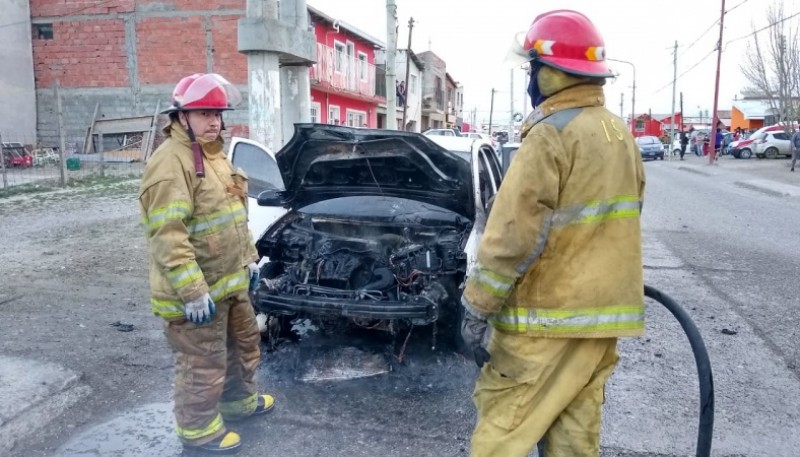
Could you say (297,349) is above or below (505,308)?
below

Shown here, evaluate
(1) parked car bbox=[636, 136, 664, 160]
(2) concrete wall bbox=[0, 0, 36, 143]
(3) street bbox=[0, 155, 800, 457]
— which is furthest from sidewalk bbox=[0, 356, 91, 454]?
(1) parked car bbox=[636, 136, 664, 160]

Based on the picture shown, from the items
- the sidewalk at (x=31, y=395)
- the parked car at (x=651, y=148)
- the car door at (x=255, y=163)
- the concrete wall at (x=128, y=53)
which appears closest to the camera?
the sidewalk at (x=31, y=395)

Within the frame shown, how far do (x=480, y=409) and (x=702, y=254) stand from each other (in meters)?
7.33

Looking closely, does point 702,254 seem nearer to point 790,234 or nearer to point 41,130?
point 790,234

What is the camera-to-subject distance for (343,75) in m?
29.5

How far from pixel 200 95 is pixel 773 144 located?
34552 millimetres

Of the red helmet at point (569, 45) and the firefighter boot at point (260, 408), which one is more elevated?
the red helmet at point (569, 45)

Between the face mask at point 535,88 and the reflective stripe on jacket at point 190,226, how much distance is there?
1663mm

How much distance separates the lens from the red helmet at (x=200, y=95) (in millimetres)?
3129

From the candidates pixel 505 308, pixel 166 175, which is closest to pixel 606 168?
pixel 505 308

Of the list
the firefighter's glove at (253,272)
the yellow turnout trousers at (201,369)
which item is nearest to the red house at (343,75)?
the firefighter's glove at (253,272)

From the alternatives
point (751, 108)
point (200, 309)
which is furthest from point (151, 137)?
point (751, 108)

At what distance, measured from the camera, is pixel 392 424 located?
12.3 feet

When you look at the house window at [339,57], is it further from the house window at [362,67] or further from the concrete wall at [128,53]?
the concrete wall at [128,53]
